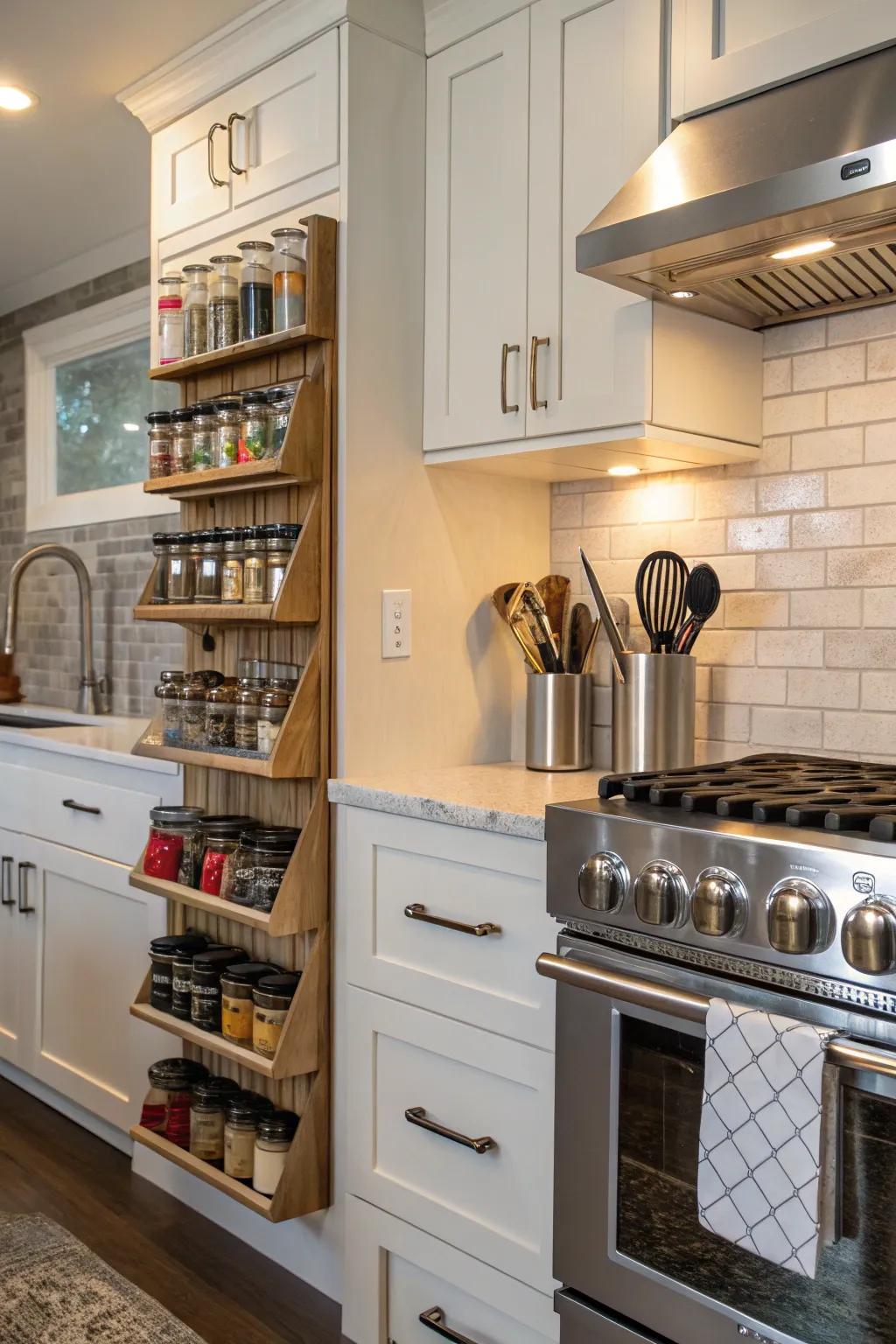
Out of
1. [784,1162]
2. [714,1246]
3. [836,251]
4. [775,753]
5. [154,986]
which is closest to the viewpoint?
[784,1162]

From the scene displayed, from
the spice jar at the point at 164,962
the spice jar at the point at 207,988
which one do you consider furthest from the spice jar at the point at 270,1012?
the spice jar at the point at 164,962

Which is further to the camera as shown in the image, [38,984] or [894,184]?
[38,984]

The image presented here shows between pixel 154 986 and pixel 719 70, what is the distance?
2.01m

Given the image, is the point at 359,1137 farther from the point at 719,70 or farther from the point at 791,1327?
the point at 719,70

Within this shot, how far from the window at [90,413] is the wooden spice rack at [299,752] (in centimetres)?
151

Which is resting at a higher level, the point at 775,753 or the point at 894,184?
the point at 894,184

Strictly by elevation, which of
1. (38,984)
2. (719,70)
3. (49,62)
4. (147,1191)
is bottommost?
(147,1191)

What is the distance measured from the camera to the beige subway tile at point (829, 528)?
203 centimetres

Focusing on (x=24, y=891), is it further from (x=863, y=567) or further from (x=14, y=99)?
(x=863, y=567)

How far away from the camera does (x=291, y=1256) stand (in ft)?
7.56

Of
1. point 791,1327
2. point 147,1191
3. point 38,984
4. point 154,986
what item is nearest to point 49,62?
point 154,986

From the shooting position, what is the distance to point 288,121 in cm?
229

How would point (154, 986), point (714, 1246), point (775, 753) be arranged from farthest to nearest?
point (154, 986), point (775, 753), point (714, 1246)

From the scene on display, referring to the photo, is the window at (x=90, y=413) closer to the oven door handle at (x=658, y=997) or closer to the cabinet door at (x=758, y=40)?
the cabinet door at (x=758, y=40)
